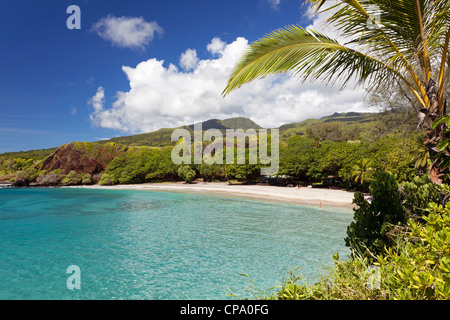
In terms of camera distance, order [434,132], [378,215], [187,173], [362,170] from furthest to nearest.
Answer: [187,173]
[362,170]
[378,215]
[434,132]

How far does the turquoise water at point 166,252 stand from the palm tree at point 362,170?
321 inches

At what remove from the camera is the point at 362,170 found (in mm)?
28016

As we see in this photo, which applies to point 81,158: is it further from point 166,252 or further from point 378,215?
point 378,215

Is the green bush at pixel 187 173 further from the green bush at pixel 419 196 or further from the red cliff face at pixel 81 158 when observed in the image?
the green bush at pixel 419 196

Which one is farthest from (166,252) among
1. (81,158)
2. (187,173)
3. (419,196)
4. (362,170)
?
(81,158)

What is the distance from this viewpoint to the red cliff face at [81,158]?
66.6m

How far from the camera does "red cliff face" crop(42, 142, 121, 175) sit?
2623 inches

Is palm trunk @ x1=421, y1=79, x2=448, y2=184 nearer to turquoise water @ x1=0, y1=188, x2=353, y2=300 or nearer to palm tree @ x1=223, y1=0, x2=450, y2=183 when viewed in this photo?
palm tree @ x1=223, y1=0, x2=450, y2=183

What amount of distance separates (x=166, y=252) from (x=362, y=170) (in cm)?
2519

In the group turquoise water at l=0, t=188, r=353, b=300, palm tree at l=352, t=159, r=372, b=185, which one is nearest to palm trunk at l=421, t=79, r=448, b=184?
turquoise water at l=0, t=188, r=353, b=300
